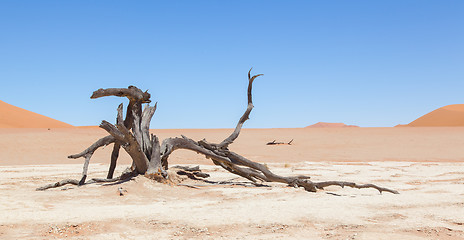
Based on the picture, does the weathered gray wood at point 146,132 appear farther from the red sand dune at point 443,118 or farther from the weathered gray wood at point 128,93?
the red sand dune at point 443,118

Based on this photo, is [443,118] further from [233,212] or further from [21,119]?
[233,212]

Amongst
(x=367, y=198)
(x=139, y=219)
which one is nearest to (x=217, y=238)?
(x=139, y=219)

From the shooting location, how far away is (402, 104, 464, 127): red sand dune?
74338 millimetres

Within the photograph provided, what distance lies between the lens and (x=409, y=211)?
19.6ft

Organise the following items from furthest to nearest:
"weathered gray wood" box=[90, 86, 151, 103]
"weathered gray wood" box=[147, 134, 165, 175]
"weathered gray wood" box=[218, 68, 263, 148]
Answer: "weathered gray wood" box=[218, 68, 263, 148], "weathered gray wood" box=[147, 134, 165, 175], "weathered gray wood" box=[90, 86, 151, 103]

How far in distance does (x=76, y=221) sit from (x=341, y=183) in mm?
4836

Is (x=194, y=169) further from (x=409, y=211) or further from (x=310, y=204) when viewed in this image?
(x=409, y=211)

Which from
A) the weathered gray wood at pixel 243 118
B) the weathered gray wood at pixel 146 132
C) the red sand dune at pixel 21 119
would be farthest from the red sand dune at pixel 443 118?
the weathered gray wood at pixel 146 132

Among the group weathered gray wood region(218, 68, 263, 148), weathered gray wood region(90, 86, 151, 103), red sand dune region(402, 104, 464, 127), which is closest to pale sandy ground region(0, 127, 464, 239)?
weathered gray wood region(218, 68, 263, 148)

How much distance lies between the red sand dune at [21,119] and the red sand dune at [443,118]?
208ft

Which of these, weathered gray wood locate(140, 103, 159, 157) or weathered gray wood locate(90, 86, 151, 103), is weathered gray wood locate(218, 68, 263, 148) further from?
weathered gray wood locate(90, 86, 151, 103)

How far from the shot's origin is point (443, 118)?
3083 inches

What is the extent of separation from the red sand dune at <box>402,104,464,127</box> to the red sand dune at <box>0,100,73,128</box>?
63388 mm

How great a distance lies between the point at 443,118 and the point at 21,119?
2915 inches
